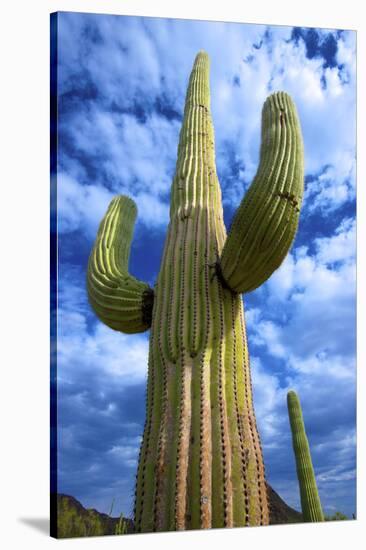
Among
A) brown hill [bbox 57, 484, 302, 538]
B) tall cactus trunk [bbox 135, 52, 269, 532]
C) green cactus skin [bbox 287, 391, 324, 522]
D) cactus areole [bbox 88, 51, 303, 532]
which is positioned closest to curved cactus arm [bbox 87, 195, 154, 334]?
cactus areole [bbox 88, 51, 303, 532]

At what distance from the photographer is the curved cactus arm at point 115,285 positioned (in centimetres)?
620

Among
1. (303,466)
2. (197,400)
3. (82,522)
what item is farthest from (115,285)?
(303,466)

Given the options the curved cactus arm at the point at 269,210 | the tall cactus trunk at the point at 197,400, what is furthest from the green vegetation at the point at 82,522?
the curved cactus arm at the point at 269,210

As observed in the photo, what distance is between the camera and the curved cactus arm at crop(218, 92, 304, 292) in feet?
18.2

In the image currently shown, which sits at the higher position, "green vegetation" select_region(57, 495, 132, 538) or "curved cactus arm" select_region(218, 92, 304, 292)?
"curved cactus arm" select_region(218, 92, 304, 292)

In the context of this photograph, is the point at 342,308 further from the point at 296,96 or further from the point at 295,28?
the point at 295,28

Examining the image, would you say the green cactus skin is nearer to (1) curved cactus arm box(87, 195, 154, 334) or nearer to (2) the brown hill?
(1) curved cactus arm box(87, 195, 154, 334)

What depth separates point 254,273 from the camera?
579 centimetres

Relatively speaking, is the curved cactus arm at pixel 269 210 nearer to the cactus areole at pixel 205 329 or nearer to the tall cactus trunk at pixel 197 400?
the cactus areole at pixel 205 329

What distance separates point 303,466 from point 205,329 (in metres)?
2.07

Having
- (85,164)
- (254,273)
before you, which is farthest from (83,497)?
(85,164)

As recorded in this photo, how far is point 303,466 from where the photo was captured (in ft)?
23.3

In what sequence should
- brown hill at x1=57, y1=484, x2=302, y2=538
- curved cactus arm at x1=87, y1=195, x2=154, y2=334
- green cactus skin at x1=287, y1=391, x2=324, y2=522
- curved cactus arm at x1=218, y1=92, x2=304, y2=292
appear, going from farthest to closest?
1. green cactus skin at x1=287, y1=391, x2=324, y2=522
2. curved cactus arm at x1=87, y1=195, x2=154, y2=334
3. brown hill at x1=57, y1=484, x2=302, y2=538
4. curved cactus arm at x1=218, y1=92, x2=304, y2=292

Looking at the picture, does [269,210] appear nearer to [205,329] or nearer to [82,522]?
[205,329]
